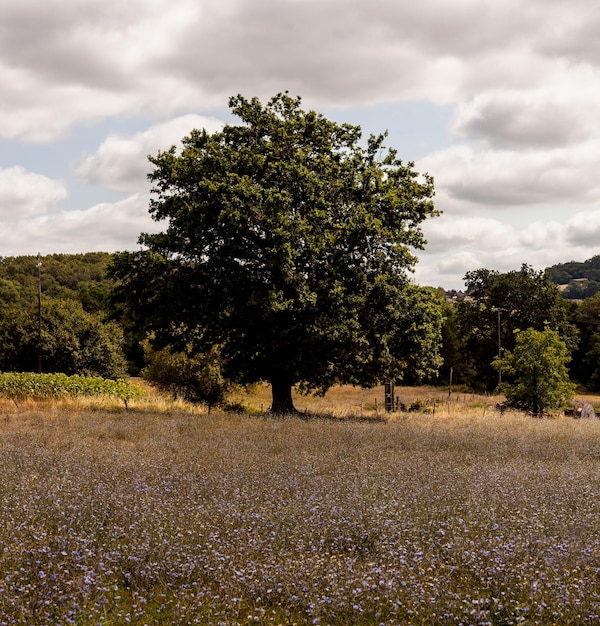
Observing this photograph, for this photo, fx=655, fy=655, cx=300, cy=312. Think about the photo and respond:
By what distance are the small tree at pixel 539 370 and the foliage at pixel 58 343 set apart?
41.8m

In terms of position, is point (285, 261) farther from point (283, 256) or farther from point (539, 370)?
point (539, 370)

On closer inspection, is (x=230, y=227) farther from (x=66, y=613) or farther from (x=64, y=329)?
(x=64, y=329)

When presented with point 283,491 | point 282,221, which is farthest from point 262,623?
point 282,221

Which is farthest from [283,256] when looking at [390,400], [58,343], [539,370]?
[58,343]

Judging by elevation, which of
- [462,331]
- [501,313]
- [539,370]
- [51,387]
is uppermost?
[501,313]

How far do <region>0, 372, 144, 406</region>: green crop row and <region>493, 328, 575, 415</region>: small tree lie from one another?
2017cm

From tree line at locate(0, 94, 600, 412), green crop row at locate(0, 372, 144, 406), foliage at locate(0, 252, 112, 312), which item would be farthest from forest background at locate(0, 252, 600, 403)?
tree line at locate(0, 94, 600, 412)

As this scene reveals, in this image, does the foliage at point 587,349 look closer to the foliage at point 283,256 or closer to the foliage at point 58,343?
the foliage at point 58,343

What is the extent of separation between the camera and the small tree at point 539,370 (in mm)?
34344

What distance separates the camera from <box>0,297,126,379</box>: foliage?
207ft

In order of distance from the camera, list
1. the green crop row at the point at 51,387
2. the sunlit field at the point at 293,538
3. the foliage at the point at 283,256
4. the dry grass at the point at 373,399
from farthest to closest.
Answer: the dry grass at the point at 373,399, the green crop row at the point at 51,387, the foliage at the point at 283,256, the sunlit field at the point at 293,538

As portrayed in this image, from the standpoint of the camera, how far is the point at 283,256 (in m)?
22.8

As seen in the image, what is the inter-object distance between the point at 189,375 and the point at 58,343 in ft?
104

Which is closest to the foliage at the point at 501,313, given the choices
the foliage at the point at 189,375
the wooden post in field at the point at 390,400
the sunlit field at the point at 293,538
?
the wooden post in field at the point at 390,400
